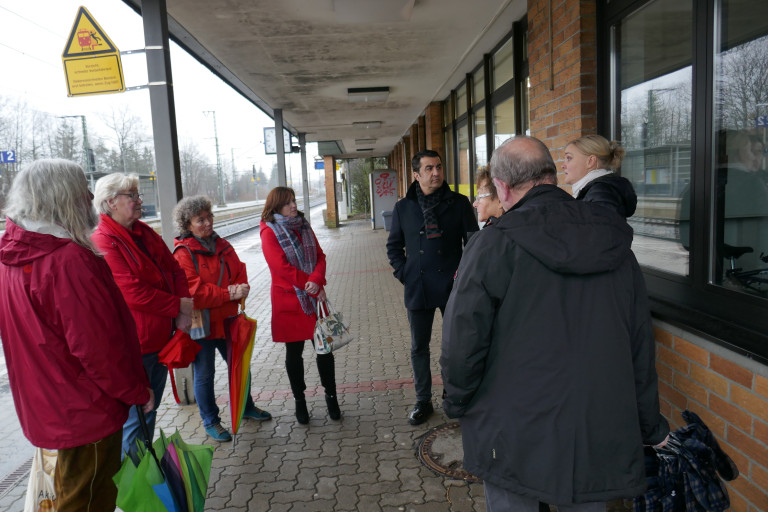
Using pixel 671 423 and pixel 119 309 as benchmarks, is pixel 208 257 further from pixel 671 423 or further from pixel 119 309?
pixel 671 423

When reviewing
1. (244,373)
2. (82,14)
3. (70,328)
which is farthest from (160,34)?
(70,328)

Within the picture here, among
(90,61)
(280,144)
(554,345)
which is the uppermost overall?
(280,144)

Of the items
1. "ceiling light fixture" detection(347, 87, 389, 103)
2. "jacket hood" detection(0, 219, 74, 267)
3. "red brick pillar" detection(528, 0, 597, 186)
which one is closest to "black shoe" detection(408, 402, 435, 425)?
"red brick pillar" detection(528, 0, 597, 186)

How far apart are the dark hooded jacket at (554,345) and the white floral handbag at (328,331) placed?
2259 millimetres

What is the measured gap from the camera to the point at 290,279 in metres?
3.92

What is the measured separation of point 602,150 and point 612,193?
35cm

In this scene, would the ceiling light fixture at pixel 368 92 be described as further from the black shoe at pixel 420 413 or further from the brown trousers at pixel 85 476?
the brown trousers at pixel 85 476

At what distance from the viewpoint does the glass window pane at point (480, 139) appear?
842 centimetres

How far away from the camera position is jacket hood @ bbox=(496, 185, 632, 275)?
1.59 metres

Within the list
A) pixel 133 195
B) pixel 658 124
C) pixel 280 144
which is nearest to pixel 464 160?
pixel 280 144

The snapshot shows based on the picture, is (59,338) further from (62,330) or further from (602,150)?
(602,150)

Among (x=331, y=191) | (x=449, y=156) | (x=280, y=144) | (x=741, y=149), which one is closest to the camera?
(x=741, y=149)

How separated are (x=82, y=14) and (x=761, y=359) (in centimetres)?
455

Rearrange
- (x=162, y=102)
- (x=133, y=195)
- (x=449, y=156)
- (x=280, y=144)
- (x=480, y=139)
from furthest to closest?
(x=280, y=144) < (x=449, y=156) < (x=480, y=139) < (x=162, y=102) < (x=133, y=195)
